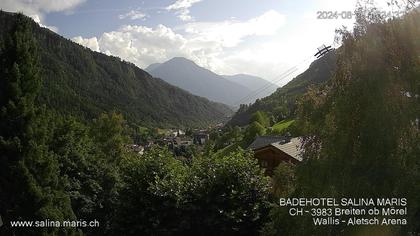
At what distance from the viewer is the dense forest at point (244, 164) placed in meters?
8.82

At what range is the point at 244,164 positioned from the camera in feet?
58.3

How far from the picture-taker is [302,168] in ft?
33.4

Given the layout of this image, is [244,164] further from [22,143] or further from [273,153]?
[273,153]

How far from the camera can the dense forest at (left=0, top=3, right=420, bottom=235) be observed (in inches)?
347

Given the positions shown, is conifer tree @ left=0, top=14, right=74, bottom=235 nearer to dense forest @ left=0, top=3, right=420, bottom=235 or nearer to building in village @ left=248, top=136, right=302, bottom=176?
dense forest @ left=0, top=3, right=420, bottom=235

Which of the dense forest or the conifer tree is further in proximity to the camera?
the conifer tree

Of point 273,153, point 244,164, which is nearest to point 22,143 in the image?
point 244,164

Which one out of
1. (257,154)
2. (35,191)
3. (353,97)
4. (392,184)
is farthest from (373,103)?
(257,154)

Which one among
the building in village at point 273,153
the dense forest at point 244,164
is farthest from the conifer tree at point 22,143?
the building in village at point 273,153

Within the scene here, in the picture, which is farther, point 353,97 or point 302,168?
point 302,168

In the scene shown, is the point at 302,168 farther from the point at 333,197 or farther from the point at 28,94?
the point at 28,94

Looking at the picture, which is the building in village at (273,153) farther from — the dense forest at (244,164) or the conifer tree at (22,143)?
the conifer tree at (22,143)

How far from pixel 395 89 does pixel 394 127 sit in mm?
935

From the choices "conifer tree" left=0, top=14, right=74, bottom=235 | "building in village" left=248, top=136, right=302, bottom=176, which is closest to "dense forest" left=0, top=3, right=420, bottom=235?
"conifer tree" left=0, top=14, right=74, bottom=235
